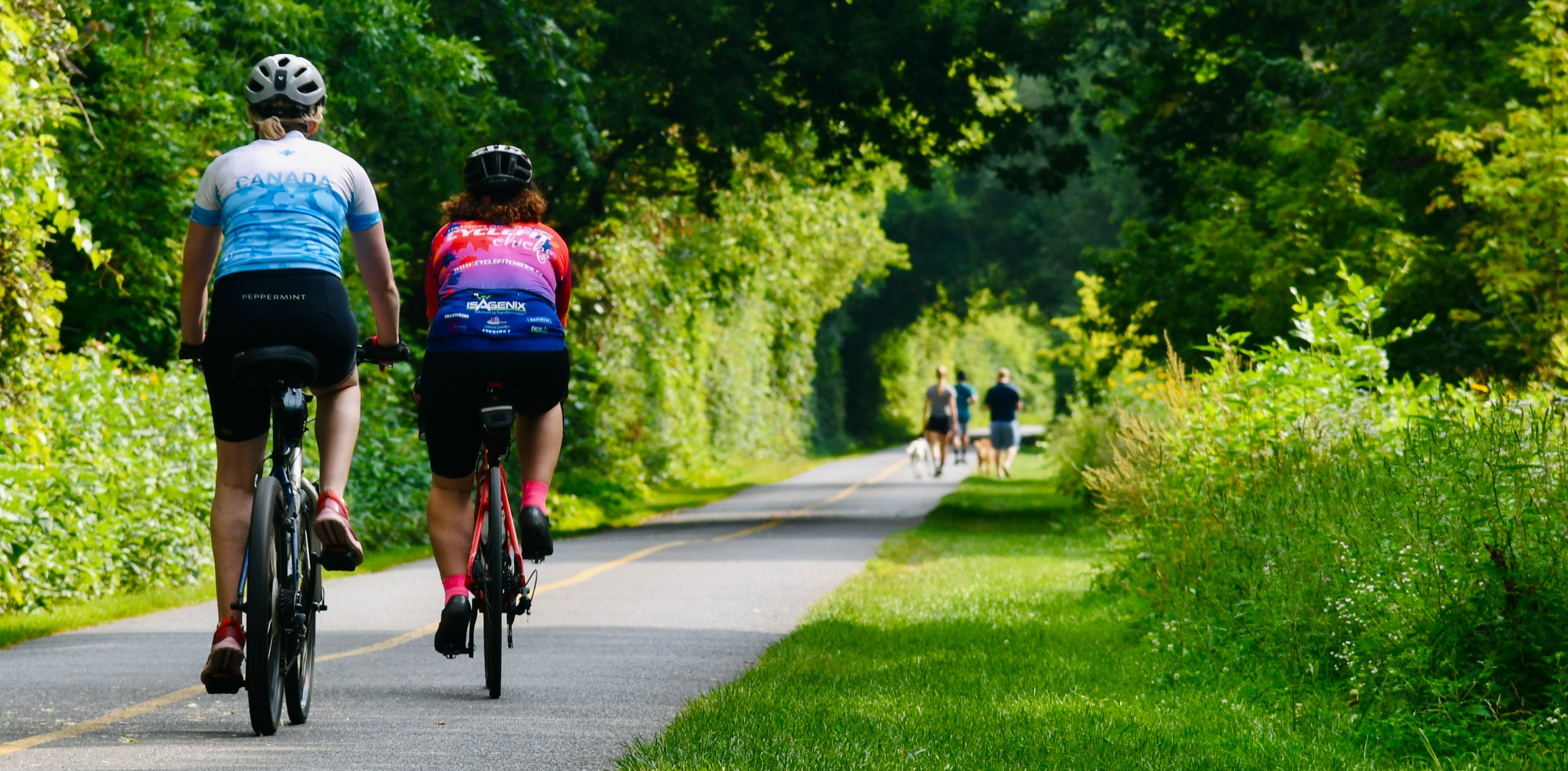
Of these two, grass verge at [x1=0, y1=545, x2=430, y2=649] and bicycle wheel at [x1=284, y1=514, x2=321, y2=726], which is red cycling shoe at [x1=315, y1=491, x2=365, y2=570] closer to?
bicycle wheel at [x1=284, y1=514, x2=321, y2=726]

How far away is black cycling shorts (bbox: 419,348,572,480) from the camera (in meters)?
6.51

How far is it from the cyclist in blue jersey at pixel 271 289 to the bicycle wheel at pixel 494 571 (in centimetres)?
Result: 84

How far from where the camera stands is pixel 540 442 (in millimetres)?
6871

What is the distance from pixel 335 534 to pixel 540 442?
1370 mm

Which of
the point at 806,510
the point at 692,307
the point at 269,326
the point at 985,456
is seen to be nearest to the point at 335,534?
the point at 269,326

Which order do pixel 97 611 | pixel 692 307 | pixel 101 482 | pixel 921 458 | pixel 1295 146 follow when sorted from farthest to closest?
pixel 921 458 → pixel 692 307 → pixel 1295 146 → pixel 101 482 → pixel 97 611

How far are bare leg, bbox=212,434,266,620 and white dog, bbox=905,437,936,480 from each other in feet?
91.6

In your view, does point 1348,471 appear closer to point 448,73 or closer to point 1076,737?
point 1076,737

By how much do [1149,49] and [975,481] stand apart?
13.4m

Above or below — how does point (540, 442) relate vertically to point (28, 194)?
below

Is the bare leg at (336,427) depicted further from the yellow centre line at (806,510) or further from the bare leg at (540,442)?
the yellow centre line at (806,510)

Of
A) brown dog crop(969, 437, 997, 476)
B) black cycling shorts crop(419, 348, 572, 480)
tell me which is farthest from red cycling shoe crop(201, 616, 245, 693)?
brown dog crop(969, 437, 997, 476)

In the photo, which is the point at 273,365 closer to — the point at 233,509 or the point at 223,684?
the point at 233,509

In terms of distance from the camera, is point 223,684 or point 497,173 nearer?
point 223,684
